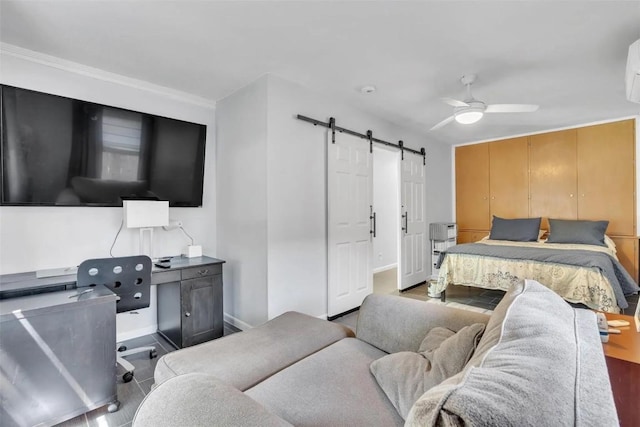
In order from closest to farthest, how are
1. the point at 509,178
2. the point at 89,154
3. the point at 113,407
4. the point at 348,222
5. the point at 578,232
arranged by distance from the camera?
1. the point at 113,407
2. the point at 89,154
3. the point at 348,222
4. the point at 578,232
5. the point at 509,178

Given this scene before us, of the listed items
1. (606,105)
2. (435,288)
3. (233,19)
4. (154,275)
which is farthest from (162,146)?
(606,105)

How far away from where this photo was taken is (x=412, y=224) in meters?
4.81

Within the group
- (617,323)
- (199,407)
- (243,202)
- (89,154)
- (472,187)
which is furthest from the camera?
(472,187)

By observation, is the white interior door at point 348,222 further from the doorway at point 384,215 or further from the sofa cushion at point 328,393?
the doorway at point 384,215

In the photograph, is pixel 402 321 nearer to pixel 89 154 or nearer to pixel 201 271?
pixel 201 271

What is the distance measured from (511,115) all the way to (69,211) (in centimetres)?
519

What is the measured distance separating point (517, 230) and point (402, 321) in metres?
3.93

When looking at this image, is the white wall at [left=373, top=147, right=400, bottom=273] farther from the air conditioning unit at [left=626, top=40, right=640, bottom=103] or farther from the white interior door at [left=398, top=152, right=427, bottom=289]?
the air conditioning unit at [left=626, top=40, right=640, bottom=103]

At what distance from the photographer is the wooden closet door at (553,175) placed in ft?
15.5

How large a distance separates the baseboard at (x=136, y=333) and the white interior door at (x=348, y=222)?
181cm

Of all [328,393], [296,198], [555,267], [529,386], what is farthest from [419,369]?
[555,267]

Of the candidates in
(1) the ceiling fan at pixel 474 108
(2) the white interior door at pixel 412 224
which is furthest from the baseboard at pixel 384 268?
(1) the ceiling fan at pixel 474 108

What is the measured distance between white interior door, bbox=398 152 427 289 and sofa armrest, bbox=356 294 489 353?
2863mm

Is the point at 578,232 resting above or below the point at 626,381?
above
